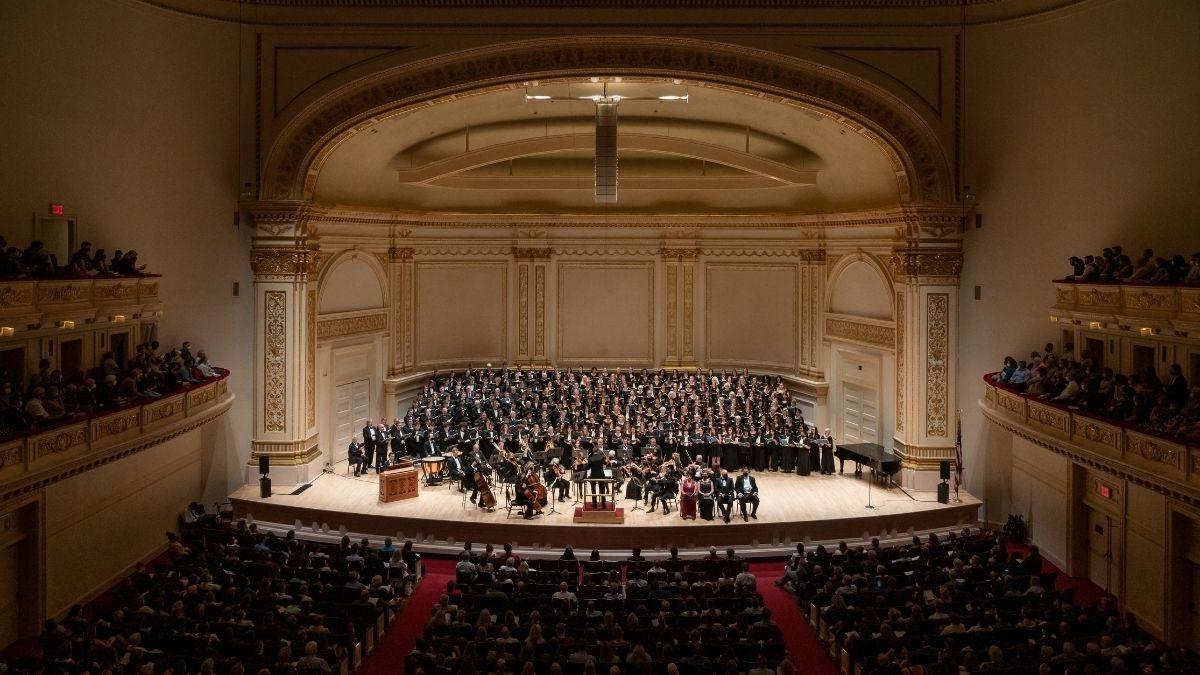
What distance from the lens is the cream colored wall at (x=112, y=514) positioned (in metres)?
12.1

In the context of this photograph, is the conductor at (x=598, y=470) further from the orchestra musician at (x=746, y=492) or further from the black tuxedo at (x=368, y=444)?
the black tuxedo at (x=368, y=444)

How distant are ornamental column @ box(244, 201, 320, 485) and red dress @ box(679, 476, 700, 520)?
24.2ft

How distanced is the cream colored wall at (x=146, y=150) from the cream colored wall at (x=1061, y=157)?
13556 millimetres

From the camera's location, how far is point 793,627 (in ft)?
39.0

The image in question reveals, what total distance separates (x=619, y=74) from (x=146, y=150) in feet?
26.9

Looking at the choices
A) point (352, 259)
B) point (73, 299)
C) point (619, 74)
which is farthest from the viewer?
point (352, 259)

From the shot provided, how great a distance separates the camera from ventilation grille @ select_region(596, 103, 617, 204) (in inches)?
655

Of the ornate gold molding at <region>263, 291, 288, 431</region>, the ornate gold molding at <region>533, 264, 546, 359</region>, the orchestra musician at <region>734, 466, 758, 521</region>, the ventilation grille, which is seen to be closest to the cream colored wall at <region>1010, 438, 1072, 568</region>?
the orchestra musician at <region>734, 466, 758, 521</region>

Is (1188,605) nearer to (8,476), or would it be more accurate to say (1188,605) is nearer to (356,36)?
(8,476)

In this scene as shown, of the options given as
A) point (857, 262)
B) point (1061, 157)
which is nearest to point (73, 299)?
point (857, 262)

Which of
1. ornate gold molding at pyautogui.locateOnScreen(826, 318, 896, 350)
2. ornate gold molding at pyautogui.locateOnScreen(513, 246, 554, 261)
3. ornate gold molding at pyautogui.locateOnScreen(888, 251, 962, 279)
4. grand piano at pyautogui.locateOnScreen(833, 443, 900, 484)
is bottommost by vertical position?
grand piano at pyautogui.locateOnScreen(833, 443, 900, 484)

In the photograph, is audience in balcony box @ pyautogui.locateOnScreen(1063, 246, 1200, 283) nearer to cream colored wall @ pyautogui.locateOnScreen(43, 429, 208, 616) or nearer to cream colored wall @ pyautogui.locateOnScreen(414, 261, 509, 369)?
cream colored wall @ pyautogui.locateOnScreen(414, 261, 509, 369)

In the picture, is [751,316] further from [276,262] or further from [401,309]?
[276,262]

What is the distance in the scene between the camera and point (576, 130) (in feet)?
71.1
